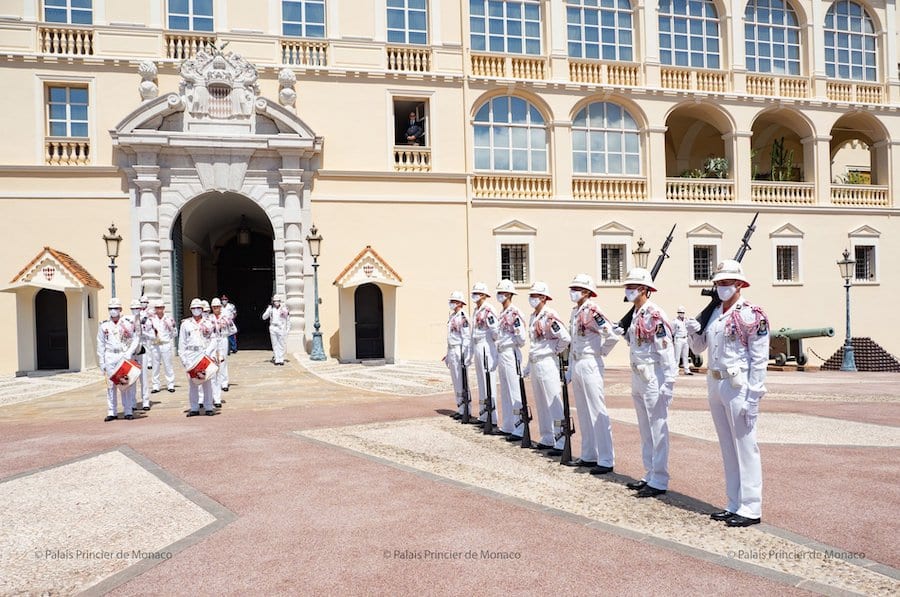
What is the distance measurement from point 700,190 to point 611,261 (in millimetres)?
4315

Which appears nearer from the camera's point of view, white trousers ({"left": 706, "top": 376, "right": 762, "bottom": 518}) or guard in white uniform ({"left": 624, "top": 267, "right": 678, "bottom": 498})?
white trousers ({"left": 706, "top": 376, "right": 762, "bottom": 518})

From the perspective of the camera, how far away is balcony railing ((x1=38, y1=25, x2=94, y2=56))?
810 inches

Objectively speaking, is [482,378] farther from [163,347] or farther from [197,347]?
[163,347]

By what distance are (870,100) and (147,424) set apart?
92.7 feet

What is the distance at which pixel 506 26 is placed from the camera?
24031 mm

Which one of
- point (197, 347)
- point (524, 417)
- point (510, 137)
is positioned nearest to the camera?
point (524, 417)

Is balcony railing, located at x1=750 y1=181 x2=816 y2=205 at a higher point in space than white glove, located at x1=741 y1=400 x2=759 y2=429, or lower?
higher

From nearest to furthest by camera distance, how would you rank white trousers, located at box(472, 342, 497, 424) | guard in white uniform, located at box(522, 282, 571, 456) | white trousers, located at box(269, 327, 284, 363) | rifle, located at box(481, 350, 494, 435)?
1. guard in white uniform, located at box(522, 282, 571, 456)
2. rifle, located at box(481, 350, 494, 435)
3. white trousers, located at box(472, 342, 497, 424)
4. white trousers, located at box(269, 327, 284, 363)

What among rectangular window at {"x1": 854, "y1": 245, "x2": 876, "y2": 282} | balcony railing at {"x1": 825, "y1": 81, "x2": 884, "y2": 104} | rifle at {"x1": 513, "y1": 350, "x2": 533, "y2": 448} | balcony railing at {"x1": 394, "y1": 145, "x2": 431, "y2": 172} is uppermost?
balcony railing at {"x1": 825, "y1": 81, "x2": 884, "y2": 104}

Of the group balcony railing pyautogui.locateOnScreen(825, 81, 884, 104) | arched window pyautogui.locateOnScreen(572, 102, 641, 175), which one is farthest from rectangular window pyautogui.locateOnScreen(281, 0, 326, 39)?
balcony railing pyautogui.locateOnScreen(825, 81, 884, 104)

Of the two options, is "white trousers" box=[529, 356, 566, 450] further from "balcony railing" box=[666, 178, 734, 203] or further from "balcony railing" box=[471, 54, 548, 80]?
"balcony railing" box=[666, 178, 734, 203]

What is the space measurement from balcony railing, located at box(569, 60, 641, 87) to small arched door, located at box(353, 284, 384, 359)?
10359 millimetres

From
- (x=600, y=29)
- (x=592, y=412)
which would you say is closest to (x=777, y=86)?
(x=600, y=29)

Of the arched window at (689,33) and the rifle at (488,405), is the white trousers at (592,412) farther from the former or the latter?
the arched window at (689,33)
